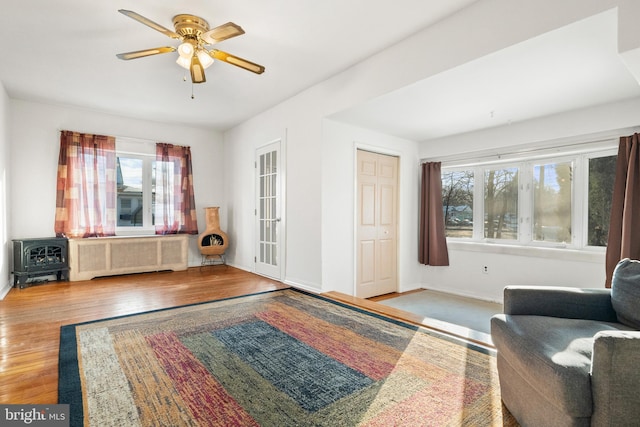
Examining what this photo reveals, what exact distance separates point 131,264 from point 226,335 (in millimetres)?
3424

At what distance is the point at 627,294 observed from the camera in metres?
1.56

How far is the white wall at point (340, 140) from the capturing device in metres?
2.31

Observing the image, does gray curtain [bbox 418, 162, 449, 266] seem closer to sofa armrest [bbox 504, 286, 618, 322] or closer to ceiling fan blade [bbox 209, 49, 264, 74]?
ceiling fan blade [bbox 209, 49, 264, 74]

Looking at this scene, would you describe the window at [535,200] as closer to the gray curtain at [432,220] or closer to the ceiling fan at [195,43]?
the gray curtain at [432,220]

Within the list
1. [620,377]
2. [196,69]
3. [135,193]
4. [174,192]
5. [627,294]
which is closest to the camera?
[620,377]

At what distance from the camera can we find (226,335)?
8.25 feet

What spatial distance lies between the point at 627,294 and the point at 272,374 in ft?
6.19

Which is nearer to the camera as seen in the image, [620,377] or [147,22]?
[620,377]

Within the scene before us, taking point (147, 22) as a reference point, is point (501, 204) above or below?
below

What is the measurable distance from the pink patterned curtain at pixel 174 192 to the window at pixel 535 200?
4.39 metres


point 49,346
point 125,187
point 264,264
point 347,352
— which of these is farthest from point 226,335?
point 125,187

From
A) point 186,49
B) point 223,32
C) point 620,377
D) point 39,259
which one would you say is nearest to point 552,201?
point 620,377

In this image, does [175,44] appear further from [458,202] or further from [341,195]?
[458,202]

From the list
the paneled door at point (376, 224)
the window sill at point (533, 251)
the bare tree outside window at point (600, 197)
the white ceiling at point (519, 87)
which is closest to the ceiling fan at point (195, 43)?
the white ceiling at point (519, 87)
